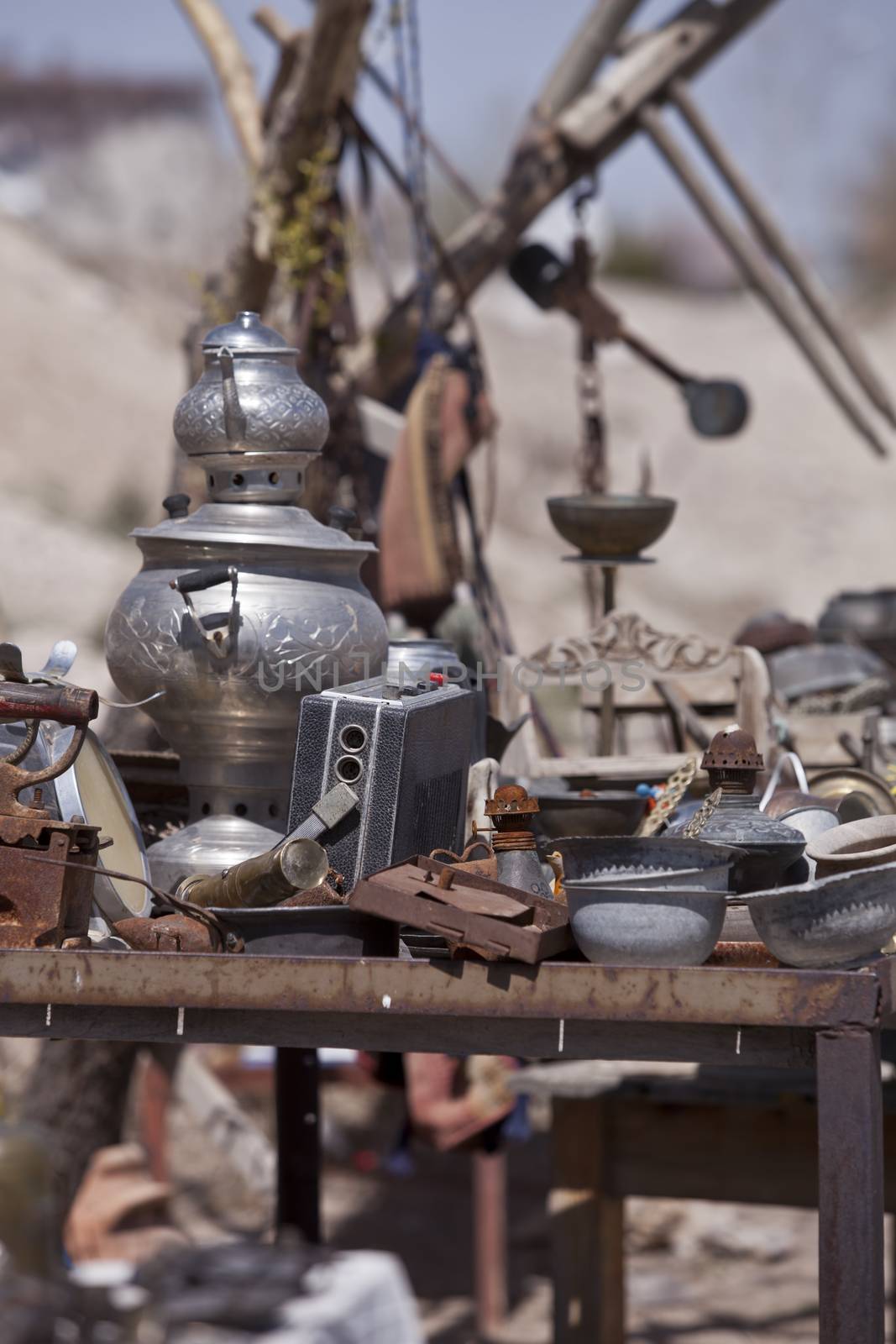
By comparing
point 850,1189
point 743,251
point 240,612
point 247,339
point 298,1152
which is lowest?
point 298,1152

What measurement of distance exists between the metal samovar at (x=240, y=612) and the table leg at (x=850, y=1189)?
114 centimetres

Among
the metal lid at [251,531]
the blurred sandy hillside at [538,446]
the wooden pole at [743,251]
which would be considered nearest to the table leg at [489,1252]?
the wooden pole at [743,251]

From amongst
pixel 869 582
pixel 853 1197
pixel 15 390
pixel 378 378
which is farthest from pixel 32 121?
pixel 853 1197

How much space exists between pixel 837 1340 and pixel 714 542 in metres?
25.3

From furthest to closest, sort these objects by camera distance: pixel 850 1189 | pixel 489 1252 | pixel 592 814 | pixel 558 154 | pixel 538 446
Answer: pixel 538 446 → pixel 489 1252 → pixel 558 154 → pixel 592 814 → pixel 850 1189

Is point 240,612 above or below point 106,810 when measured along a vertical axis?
above

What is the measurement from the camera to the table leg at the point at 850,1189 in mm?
2389

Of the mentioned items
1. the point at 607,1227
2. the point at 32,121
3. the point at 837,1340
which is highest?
the point at 32,121

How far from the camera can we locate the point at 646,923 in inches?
97.0

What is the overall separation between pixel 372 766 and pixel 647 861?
1.68ft

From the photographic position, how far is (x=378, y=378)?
8.52 metres

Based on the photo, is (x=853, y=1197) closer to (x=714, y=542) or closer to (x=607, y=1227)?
(x=607, y=1227)

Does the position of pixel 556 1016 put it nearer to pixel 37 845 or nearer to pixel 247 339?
pixel 37 845

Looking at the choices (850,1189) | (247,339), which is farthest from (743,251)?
(850,1189)
